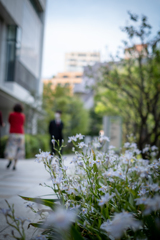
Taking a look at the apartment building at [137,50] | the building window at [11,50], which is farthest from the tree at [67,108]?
the apartment building at [137,50]

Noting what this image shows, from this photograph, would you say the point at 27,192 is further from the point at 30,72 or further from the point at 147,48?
the point at 30,72

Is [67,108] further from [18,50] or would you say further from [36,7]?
[36,7]

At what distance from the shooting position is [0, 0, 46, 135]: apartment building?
13.8 m

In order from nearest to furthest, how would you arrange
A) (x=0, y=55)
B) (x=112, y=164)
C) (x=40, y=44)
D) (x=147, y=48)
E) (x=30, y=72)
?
(x=112, y=164)
(x=147, y=48)
(x=0, y=55)
(x=30, y=72)
(x=40, y=44)

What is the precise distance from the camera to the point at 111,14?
8.30m

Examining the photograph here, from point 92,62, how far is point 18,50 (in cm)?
745

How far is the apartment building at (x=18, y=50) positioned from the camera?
13.8m

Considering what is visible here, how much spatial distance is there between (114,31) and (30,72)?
39.2ft

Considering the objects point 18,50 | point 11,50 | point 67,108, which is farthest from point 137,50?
point 67,108

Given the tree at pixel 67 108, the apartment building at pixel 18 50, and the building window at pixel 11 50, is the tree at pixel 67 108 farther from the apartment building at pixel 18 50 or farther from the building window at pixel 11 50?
the building window at pixel 11 50

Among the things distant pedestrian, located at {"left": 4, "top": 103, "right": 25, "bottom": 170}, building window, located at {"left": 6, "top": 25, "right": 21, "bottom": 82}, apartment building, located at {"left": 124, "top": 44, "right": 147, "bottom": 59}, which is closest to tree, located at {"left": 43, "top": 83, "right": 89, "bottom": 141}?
building window, located at {"left": 6, "top": 25, "right": 21, "bottom": 82}

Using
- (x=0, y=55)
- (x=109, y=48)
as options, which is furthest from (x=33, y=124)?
(x=109, y=48)

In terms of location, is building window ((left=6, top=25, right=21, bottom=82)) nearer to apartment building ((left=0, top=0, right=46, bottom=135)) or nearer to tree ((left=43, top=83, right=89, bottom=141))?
apartment building ((left=0, top=0, right=46, bottom=135))

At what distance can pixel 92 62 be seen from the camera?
1002 cm
